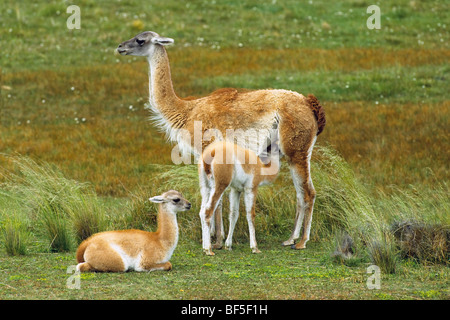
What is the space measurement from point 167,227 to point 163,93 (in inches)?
135

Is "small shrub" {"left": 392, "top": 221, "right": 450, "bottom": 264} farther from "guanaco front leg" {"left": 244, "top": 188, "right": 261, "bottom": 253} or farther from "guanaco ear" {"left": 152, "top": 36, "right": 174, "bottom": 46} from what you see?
"guanaco ear" {"left": 152, "top": 36, "right": 174, "bottom": 46}

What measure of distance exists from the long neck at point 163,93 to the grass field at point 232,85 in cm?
137

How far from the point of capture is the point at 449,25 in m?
32.0

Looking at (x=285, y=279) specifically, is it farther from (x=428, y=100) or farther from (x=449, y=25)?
(x=449, y=25)

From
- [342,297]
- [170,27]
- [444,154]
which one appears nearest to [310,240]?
[342,297]

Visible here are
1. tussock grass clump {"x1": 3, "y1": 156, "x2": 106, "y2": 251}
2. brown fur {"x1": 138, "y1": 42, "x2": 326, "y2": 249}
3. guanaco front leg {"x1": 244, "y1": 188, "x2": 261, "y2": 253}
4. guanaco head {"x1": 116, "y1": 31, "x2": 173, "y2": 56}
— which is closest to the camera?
guanaco front leg {"x1": 244, "y1": 188, "x2": 261, "y2": 253}

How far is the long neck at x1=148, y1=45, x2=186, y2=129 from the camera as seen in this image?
11.7 meters

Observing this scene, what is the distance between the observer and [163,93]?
1189 cm

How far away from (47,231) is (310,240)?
13.7ft

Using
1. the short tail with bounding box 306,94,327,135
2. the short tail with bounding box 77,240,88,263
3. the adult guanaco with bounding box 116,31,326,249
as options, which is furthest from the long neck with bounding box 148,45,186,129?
the short tail with bounding box 77,240,88,263

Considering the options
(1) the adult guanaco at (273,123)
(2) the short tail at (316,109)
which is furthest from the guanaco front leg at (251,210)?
(2) the short tail at (316,109)

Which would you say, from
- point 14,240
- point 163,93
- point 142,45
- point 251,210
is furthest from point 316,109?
point 14,240

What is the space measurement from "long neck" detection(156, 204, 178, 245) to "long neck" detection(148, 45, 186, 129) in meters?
2.71

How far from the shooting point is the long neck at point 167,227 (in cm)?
903
